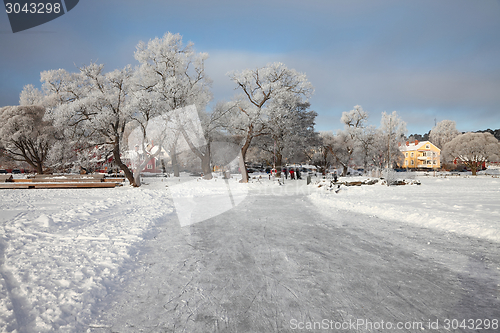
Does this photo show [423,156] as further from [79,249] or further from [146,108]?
[79,249]

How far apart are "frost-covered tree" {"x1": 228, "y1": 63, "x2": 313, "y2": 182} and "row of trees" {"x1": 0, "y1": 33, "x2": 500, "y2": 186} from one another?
10 centimetres

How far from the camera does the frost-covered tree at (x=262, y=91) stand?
2367cm

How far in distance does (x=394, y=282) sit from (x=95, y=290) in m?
4.51

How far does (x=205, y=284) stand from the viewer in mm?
3814

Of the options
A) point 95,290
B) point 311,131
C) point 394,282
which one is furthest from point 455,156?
point 95,290

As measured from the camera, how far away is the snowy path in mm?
2924

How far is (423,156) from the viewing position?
70812 mm

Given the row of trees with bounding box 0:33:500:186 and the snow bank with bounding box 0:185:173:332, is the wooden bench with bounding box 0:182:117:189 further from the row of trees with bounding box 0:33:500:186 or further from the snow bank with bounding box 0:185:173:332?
the snow bank with bounding box 0:185:173:332

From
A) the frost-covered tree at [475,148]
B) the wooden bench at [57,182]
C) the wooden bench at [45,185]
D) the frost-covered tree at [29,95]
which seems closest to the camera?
the wooden bench at [45,185]

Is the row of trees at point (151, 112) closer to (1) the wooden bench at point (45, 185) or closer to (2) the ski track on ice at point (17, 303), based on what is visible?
(1) the wooden bench at point (45, 185)

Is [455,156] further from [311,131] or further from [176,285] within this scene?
[176,285]

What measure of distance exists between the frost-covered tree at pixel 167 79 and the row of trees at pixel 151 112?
0.24ft

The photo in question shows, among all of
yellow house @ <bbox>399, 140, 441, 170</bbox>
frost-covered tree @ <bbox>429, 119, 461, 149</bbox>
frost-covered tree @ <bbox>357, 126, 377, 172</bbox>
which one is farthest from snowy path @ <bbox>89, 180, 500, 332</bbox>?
frost-covered tree @ <bbox>429, 119, 461, 149</bbox>

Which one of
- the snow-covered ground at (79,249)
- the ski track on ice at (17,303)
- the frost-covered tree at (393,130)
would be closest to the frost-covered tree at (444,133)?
the frost-covered tree at (393,130)
